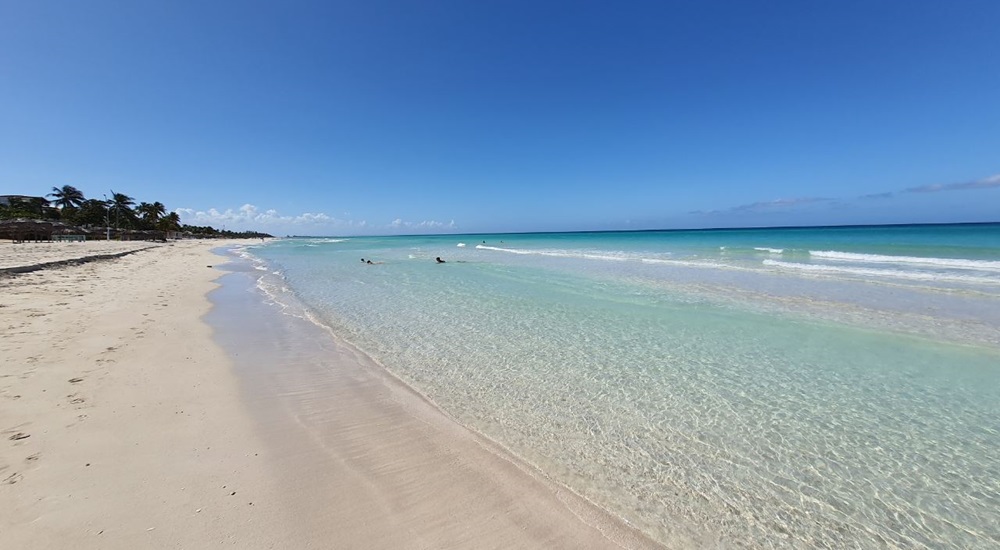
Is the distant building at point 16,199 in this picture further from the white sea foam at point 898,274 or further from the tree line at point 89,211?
the white sea foam at point 898,274

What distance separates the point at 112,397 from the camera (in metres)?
4.68

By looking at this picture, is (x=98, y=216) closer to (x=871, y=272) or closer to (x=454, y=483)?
(x=454, y=483)

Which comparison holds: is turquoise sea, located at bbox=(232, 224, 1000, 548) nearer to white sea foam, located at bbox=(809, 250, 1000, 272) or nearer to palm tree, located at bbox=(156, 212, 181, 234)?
white sea foam, located at bbox=(809, 250, 1000, 272)

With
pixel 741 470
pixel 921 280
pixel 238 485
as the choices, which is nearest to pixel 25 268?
pixel 238 485

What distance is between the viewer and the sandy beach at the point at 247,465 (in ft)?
8.88

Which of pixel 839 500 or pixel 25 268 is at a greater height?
pixel 25 268

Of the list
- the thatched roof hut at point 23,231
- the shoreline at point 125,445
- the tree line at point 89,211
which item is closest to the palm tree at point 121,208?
the tree line at point 89,211

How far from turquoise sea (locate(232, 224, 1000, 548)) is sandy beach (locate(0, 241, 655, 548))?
52cm

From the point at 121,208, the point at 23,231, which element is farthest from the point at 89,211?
the point at 23,231

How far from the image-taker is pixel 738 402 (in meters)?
5.00

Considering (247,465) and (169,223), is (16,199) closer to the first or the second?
(169,223)

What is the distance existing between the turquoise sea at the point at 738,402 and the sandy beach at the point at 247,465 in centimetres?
52

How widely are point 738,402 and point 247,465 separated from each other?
5.69 m

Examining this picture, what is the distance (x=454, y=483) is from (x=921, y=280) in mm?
21356
